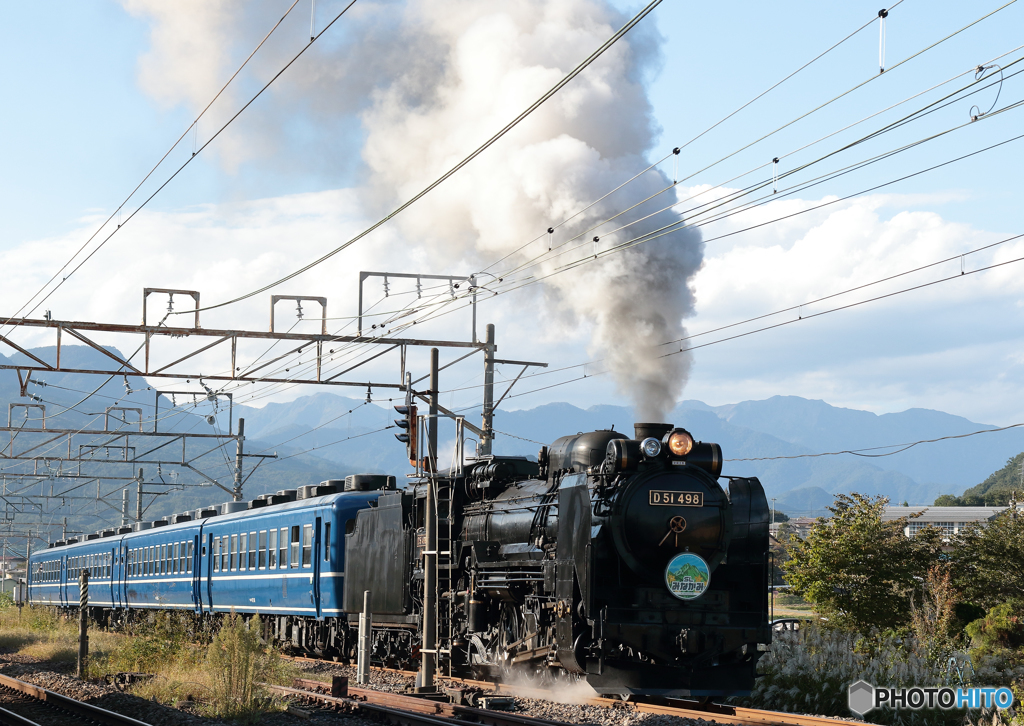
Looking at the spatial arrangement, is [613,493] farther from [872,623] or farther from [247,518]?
[872,623]

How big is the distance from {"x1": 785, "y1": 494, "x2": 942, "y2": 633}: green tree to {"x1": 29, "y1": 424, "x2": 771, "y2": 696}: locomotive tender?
12768 millimetres

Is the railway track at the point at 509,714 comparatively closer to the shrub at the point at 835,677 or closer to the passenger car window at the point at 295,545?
the shrub at the point at 835,677

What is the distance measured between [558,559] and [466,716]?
2.09 metres

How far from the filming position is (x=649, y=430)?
1284cm

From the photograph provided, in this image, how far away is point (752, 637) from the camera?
1237 cm

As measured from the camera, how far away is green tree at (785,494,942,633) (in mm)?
26922

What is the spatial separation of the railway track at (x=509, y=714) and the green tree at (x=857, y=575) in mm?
14367

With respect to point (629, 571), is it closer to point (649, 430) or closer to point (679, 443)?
point (679, 443)

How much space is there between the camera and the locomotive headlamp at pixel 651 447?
12270 mm

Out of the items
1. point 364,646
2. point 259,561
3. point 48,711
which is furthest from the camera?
point 259,561

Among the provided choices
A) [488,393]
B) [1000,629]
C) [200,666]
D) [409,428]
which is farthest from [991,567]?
[200,666]

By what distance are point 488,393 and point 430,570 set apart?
27.3 feet

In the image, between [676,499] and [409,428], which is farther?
[409,428]

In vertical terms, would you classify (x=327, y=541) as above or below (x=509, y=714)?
above
